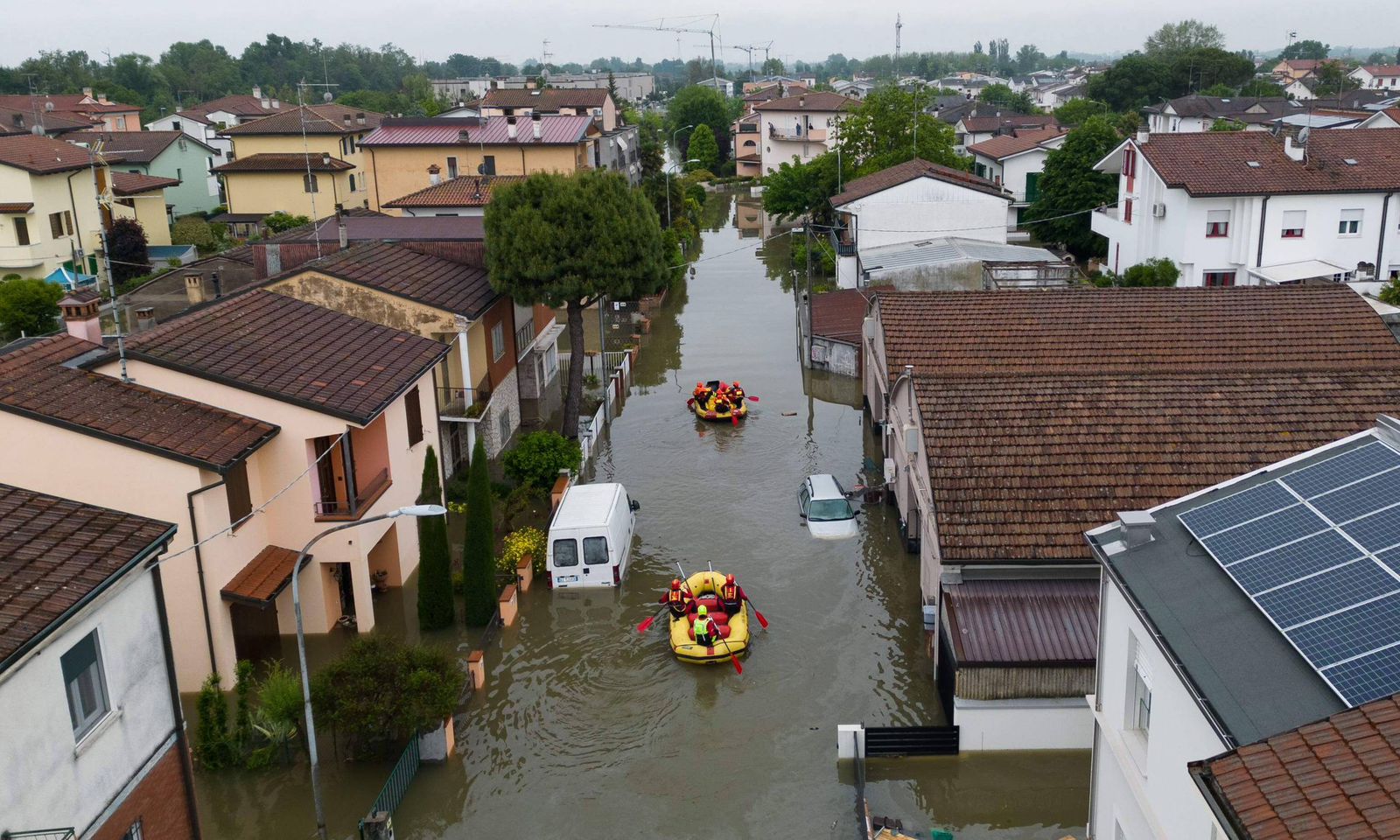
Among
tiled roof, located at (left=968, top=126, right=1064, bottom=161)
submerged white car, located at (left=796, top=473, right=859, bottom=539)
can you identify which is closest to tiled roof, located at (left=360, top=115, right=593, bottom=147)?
tiled roof, located at (left=968, top=126, right=1064, bottom=161)

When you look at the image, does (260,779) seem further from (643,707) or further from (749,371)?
(749,371)

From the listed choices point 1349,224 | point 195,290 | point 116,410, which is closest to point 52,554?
point 116,410

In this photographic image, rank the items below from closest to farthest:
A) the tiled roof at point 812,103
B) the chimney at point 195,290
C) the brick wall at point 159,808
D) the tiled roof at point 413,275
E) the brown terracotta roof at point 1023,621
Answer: the brick wall at point 159,808
the brown terracotta roof at point 1023,621
the tiled roof at point 413,275
the chimney at point 195,290
the tiled roof at point 812,103

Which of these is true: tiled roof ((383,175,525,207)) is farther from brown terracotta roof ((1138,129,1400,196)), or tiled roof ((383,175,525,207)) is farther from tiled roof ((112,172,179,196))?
brown terracotta roof ((1138,129,1400,196))

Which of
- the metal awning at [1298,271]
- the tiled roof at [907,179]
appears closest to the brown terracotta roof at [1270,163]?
the metal awning at [1298,271]

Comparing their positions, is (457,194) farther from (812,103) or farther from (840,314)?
(812,103)

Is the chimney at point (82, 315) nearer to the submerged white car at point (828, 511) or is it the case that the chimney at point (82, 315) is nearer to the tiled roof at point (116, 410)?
the tiled roof at point (116, 410)
